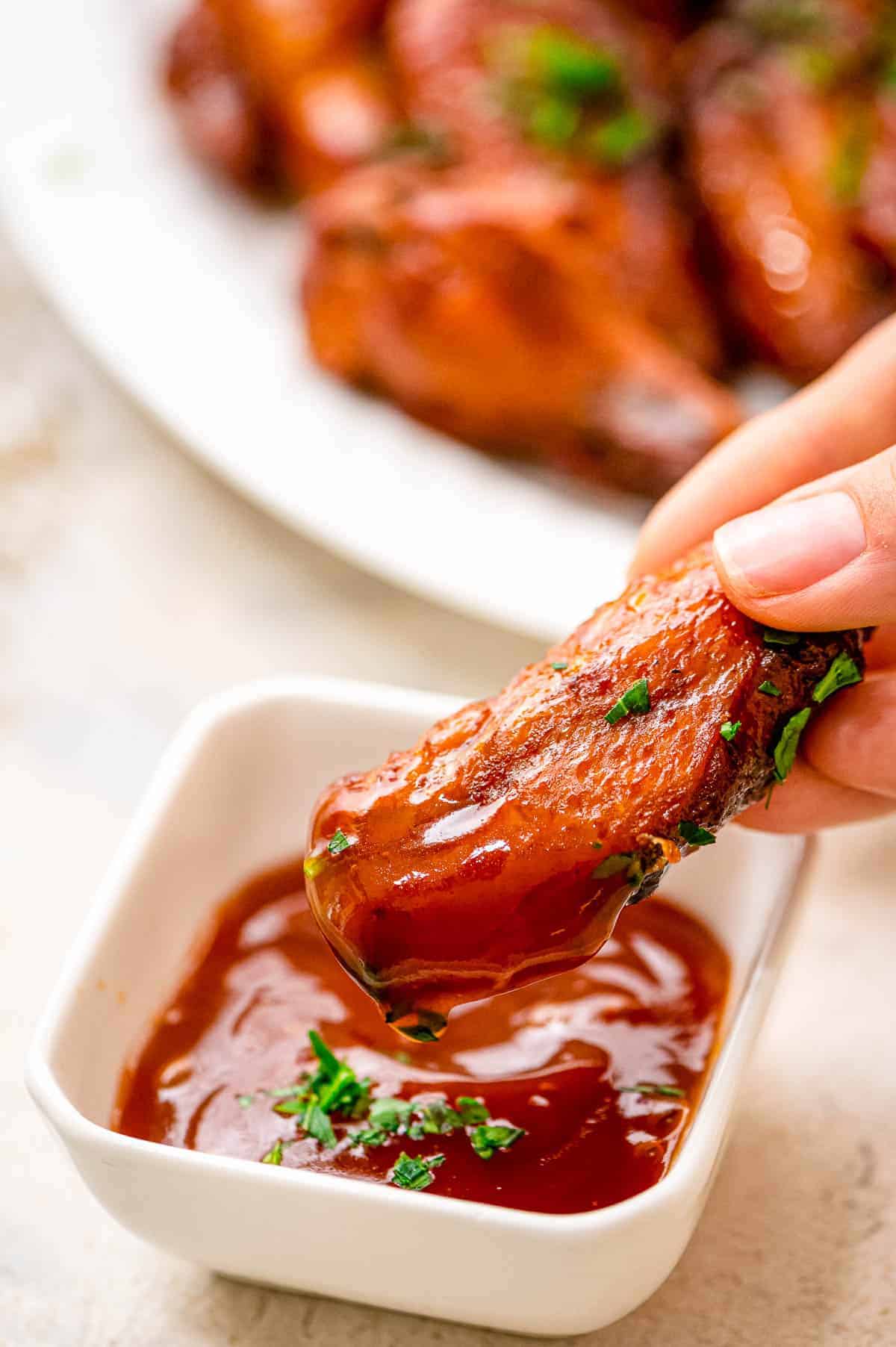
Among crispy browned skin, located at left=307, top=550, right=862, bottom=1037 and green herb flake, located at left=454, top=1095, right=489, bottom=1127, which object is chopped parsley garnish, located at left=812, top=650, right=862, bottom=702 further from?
green herb flake, located at left=454, top=1095, right=489, bottom=1127

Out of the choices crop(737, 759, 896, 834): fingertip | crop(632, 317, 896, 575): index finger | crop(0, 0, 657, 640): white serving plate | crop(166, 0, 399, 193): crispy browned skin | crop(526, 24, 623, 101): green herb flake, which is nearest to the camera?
crop(737, 759, 896, 834): fingertip

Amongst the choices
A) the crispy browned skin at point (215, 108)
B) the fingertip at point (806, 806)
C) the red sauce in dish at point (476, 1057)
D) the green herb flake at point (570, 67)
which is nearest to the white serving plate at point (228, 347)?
the crispy browned skin at point (215, 108)

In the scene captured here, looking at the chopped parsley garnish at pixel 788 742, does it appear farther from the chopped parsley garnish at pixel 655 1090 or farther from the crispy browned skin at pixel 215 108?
the crispy browned skin at pixel 215 108

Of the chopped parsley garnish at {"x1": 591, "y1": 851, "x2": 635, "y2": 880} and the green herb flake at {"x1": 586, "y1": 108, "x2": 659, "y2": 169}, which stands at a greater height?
the chopped parsley garnish at {"x1": 591, "y1": 851, "x2": 635, "y2": 880}

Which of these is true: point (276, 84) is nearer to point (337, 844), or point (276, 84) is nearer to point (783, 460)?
point (783, 460)

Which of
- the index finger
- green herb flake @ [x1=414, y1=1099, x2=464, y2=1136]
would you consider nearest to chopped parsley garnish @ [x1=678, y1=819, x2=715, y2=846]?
green herb flake @ [x1=414, y1=1099, x2=464, y2=1136]

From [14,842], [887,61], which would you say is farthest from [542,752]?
[887,61]
